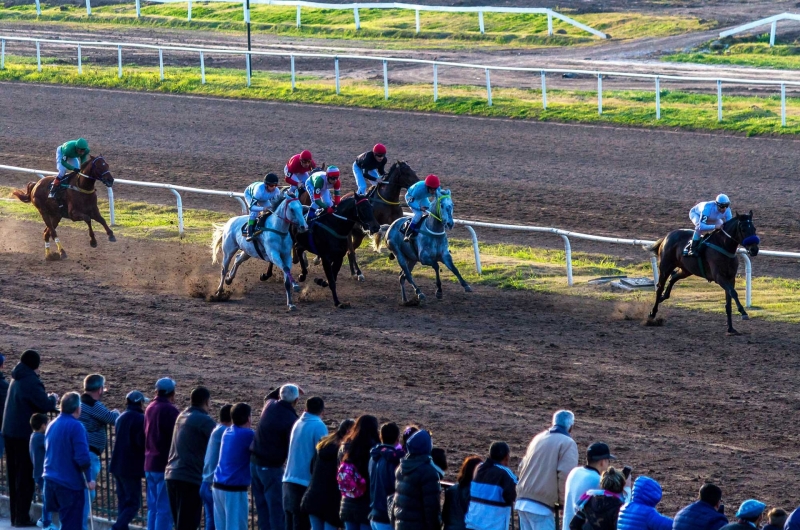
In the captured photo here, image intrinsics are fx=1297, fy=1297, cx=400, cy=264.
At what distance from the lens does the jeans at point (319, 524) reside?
766 centimetres

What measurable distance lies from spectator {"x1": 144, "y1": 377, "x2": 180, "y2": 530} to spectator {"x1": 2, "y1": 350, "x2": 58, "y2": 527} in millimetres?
996

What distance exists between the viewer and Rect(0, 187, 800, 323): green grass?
51.2ft

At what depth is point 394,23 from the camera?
1478 inches

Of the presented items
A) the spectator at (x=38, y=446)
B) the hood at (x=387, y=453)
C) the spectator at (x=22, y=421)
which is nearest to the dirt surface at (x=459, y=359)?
the hood at (x=387, y=453)

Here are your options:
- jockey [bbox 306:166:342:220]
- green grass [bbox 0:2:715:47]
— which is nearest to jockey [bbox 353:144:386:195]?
jockey [bbox 306:166:342:220]

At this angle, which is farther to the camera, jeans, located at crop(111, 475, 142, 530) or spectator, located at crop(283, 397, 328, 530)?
jeans, located at crop(111, 475, 142, 530)

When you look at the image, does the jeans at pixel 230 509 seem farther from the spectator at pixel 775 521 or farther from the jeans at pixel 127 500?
the spectator at pixel 775 521

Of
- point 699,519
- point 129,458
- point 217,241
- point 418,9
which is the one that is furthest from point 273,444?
point 418,9

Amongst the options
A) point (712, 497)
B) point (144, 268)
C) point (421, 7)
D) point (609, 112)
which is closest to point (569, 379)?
point (712, 497)

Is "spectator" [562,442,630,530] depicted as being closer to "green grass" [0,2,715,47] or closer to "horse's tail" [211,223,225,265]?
"horse's tail" [211,223,225,265]

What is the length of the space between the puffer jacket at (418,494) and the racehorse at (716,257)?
7.61 m

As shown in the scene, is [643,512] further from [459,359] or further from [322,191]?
[322,191]

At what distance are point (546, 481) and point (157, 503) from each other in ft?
8.56

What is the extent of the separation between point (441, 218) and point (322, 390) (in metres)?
4.00
